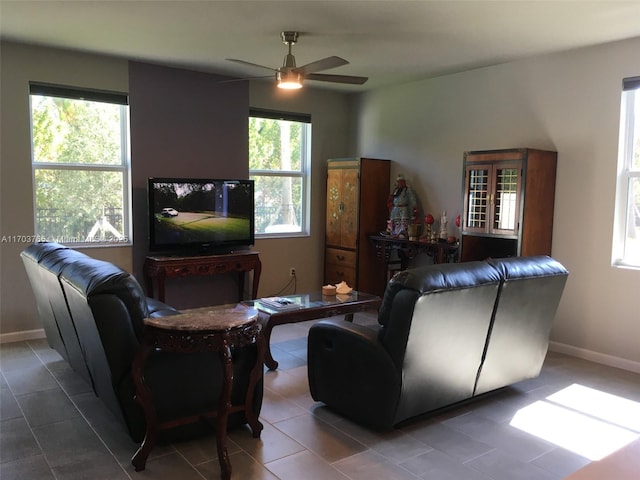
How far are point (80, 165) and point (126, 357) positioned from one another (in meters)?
2.96

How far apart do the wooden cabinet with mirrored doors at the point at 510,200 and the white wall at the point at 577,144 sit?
0.53 ft

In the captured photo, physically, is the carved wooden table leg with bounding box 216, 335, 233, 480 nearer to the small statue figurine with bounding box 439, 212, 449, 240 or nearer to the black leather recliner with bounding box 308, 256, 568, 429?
the black leather recliner with bounding box 308, 256, 568, 429

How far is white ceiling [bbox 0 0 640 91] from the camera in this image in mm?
3402

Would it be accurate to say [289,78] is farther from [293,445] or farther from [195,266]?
[293,445]

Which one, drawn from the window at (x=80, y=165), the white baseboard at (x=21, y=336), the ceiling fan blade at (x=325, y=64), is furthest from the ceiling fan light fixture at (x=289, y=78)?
the white baseboard at (x=21, y=336)

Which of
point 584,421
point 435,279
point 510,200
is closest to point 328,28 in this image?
point 510,200

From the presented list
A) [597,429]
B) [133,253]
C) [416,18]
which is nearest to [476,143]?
[416,18]

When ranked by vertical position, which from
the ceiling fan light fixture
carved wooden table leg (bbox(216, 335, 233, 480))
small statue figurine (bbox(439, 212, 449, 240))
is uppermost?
the ceiling fan light fixture

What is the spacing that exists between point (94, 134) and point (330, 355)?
332 centimetres

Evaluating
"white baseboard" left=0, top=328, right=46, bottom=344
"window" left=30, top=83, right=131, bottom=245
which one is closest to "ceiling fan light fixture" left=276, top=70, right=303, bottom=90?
"window" left=30, top=83, right=131, bottom=245

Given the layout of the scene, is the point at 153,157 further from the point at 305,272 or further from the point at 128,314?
the point at 128,314

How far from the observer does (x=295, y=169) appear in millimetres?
6320

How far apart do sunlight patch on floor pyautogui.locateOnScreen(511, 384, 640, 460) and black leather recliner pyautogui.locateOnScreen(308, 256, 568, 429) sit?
30 cm

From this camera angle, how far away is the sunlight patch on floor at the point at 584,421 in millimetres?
2818
